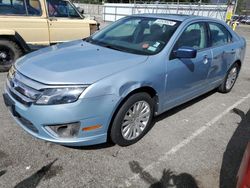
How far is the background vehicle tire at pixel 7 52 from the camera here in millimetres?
5652

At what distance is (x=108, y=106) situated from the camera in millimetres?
2672

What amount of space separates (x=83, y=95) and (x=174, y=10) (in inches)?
986

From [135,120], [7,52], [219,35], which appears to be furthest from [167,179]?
[7,52]

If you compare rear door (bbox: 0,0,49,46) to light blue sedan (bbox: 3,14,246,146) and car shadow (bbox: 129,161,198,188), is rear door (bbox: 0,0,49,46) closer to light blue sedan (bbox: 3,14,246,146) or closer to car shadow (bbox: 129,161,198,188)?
light blue sedan (bbox: 3,14,246,146)

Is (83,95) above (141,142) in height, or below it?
above

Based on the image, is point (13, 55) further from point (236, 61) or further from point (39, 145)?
point (236, 61)

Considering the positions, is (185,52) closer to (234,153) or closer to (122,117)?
(122,117)

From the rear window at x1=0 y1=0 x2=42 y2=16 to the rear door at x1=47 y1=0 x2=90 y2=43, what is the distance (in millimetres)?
306

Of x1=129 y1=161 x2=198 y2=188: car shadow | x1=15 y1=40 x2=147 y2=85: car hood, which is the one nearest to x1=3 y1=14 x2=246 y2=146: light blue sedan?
x1=15 y1=40 x2=147 y2=85: car hood

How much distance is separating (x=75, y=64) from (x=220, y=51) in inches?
110

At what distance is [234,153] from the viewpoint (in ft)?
10.6

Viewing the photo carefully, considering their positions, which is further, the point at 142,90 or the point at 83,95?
the point at 142,90

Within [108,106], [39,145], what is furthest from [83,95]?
[39,145]

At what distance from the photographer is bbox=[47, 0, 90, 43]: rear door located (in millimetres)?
6262
